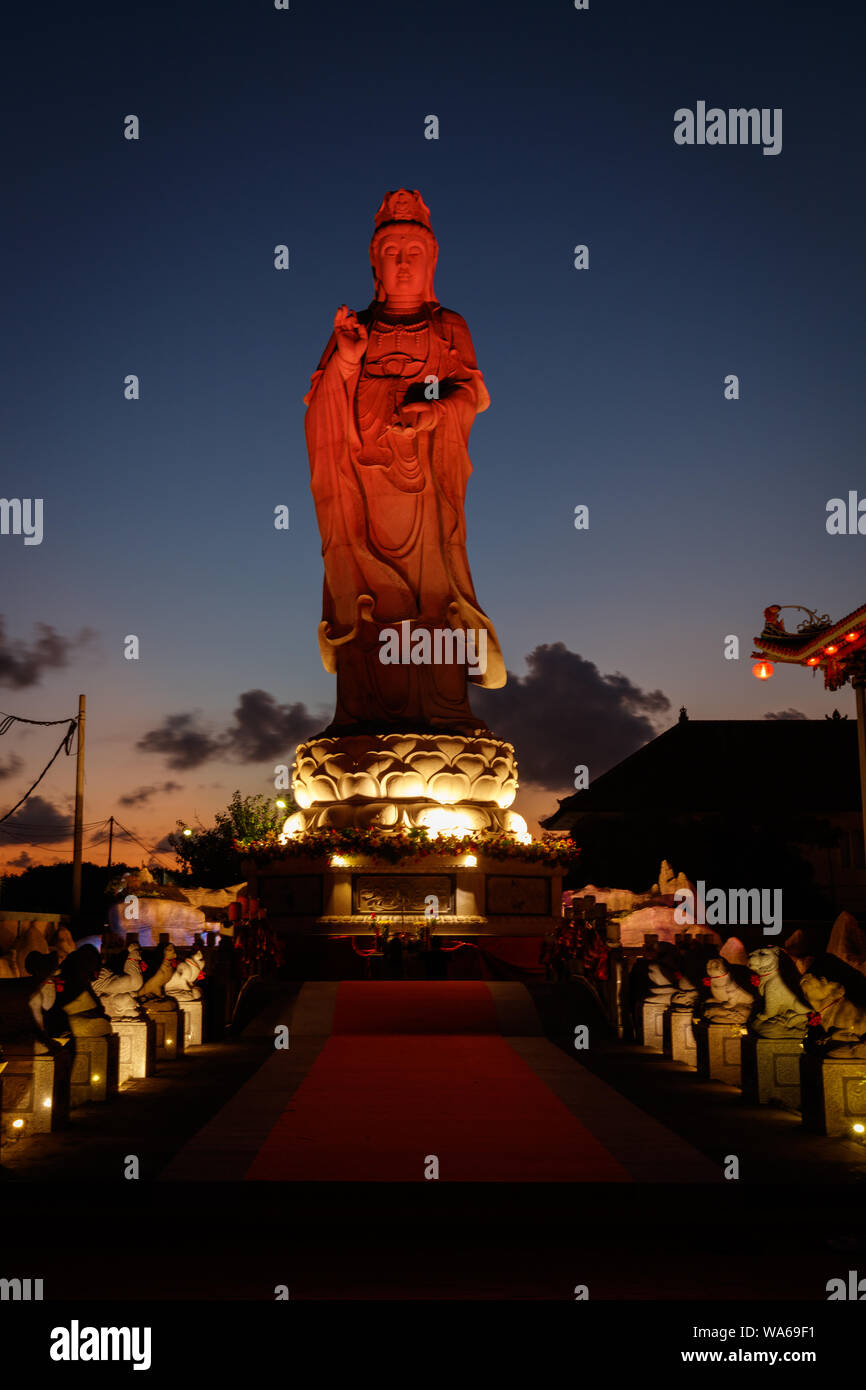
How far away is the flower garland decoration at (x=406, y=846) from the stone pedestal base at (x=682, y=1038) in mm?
8448

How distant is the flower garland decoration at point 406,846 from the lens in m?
21.2

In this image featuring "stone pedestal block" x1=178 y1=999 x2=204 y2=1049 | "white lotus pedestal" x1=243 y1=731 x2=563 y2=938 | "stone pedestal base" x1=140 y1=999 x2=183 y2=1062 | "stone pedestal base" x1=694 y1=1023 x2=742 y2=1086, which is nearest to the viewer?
"stone pedestal base" x1=694 y1=1023 x2=742 y2=1086

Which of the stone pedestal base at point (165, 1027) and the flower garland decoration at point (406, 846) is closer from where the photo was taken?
the stone pedestal base at point (165, 1027)

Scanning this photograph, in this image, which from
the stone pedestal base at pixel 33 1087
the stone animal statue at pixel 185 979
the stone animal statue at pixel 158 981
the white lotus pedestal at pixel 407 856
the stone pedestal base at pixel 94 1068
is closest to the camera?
the stone pedestal base at pixel 33 1087

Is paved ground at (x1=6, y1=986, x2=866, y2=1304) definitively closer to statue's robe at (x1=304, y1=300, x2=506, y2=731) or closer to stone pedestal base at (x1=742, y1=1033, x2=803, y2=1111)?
stone pedestal base at (x1=742, y1=1033, x2=803, y2=1111)

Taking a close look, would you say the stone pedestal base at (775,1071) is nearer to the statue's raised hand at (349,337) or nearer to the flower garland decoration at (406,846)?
the flower garland decoration at (406,846)

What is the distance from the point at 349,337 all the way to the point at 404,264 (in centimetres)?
234

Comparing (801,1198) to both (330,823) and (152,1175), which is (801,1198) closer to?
(152,1175)

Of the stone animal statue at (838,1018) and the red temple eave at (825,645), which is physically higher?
the red temple eave at (825,645)

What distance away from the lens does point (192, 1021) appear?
1438 centimetres

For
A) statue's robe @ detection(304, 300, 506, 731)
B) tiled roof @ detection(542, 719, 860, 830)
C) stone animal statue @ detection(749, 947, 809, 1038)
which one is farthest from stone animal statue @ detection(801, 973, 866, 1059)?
tiled roof @ detection(542, 719, 860, 830)

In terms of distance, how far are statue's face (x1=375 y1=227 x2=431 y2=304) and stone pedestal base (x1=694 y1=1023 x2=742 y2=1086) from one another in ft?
60.3

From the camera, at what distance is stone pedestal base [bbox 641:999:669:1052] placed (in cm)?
1401

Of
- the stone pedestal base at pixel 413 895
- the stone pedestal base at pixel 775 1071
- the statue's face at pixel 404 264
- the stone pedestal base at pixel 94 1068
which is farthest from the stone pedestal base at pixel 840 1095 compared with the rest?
the statue's face at pixel 404 264
